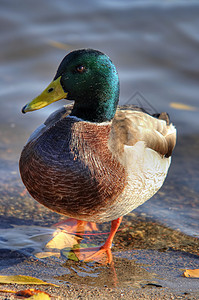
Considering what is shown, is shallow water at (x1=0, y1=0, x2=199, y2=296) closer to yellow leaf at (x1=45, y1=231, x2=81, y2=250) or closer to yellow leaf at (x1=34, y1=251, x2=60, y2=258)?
yellow leaf at (x1=45, y1=231, x2=81, y2=250)

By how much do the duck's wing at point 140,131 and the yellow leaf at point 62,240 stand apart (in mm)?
956

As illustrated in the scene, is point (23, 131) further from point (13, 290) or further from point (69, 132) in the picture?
point (13, 290)

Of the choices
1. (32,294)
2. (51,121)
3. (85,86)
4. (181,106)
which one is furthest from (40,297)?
(181,106)

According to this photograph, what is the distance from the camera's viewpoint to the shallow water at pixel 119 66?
16.6 feet

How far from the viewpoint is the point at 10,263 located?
3.70 meters

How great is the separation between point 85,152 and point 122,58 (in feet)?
16.4

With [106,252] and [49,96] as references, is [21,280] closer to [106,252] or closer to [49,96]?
[106,252]

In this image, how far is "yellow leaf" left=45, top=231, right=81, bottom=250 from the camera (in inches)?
158

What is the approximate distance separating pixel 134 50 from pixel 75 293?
19.8 ft

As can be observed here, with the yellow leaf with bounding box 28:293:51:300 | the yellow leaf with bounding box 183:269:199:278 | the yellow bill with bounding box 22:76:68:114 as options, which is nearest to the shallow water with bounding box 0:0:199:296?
the yellow leaf with bounding box 183:269:199:278

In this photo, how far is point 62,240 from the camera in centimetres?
414

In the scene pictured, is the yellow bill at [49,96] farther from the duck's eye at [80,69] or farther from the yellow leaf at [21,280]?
the yellow leaf at [21,280]

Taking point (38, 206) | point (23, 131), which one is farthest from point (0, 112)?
point (38, 206)

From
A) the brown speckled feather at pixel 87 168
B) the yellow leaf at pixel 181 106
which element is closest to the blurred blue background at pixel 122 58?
the yellow leaf at pixel 181 106
